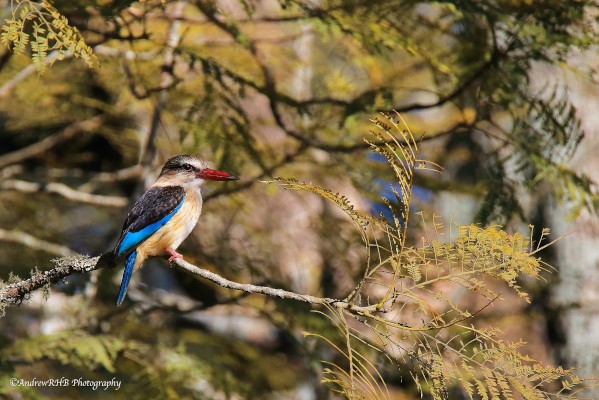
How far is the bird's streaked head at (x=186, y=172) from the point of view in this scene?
13.7 feet

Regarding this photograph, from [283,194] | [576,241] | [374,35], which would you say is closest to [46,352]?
[374,35]

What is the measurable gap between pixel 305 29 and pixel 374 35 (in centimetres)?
161

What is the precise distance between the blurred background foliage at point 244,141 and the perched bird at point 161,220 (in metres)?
0.28

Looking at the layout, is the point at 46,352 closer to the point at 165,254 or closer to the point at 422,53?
the point at 165,254

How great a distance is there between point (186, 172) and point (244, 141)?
0.38m

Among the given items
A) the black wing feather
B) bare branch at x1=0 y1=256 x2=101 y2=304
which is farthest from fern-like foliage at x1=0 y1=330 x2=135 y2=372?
bare branch at x1=0 y1=256 x2=101 y2=304

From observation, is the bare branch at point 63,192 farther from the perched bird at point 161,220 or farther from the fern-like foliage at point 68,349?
the fern-like foliage at point 68,349

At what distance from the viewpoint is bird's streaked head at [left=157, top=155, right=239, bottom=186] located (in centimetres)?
418

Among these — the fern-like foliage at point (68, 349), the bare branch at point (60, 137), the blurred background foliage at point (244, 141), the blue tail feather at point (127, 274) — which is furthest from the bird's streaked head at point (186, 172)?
the bare branch at point (60, 137)

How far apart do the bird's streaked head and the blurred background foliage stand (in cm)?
15

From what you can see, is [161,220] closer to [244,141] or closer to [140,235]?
[140,235]

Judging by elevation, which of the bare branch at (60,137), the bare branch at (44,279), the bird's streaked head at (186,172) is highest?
the bare branch at (44,279)

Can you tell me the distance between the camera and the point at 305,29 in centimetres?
533

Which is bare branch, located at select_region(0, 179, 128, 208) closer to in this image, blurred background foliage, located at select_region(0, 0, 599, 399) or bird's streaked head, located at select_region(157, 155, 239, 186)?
blurred background foliage, located at select_region(0, 0, 599, 399)
